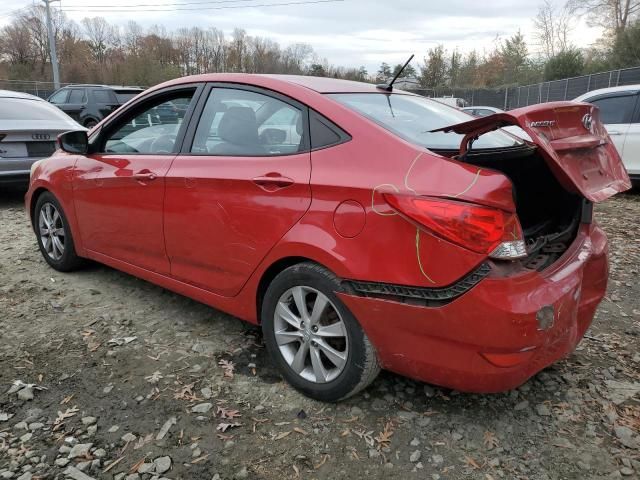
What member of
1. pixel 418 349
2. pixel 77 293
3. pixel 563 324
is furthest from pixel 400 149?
pixel 77 293

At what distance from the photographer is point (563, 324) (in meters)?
2.20

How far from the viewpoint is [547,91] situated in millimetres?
30297

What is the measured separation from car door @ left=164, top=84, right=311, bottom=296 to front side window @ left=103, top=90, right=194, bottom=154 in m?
0.19

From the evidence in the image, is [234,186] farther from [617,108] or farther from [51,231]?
[617,108]

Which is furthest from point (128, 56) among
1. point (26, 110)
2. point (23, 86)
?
point (26, 110)

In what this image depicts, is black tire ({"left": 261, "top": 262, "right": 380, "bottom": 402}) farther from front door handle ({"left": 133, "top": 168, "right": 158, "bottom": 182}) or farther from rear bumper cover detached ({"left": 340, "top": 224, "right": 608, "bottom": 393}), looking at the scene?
front door handle ({"left": 133, "top": 168, "right": 158, "bottom": 182})

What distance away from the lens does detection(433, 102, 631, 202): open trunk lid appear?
209 centimetres

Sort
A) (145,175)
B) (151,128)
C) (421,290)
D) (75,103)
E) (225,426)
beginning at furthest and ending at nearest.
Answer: (75,103) < (151,128) < (145,175) < (225,426) < (421,290)

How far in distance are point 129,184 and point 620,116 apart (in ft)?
23.7

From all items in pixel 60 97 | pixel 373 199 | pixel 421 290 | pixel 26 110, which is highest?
pixel 60 97

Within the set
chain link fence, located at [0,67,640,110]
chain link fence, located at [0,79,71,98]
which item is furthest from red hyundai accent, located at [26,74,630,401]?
chain link fence, located at [0,79,71,98]

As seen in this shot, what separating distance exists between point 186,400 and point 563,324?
180 centimetres

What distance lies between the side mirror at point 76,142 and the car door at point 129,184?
51 millimetres

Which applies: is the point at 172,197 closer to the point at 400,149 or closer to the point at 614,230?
the point at 400,149
